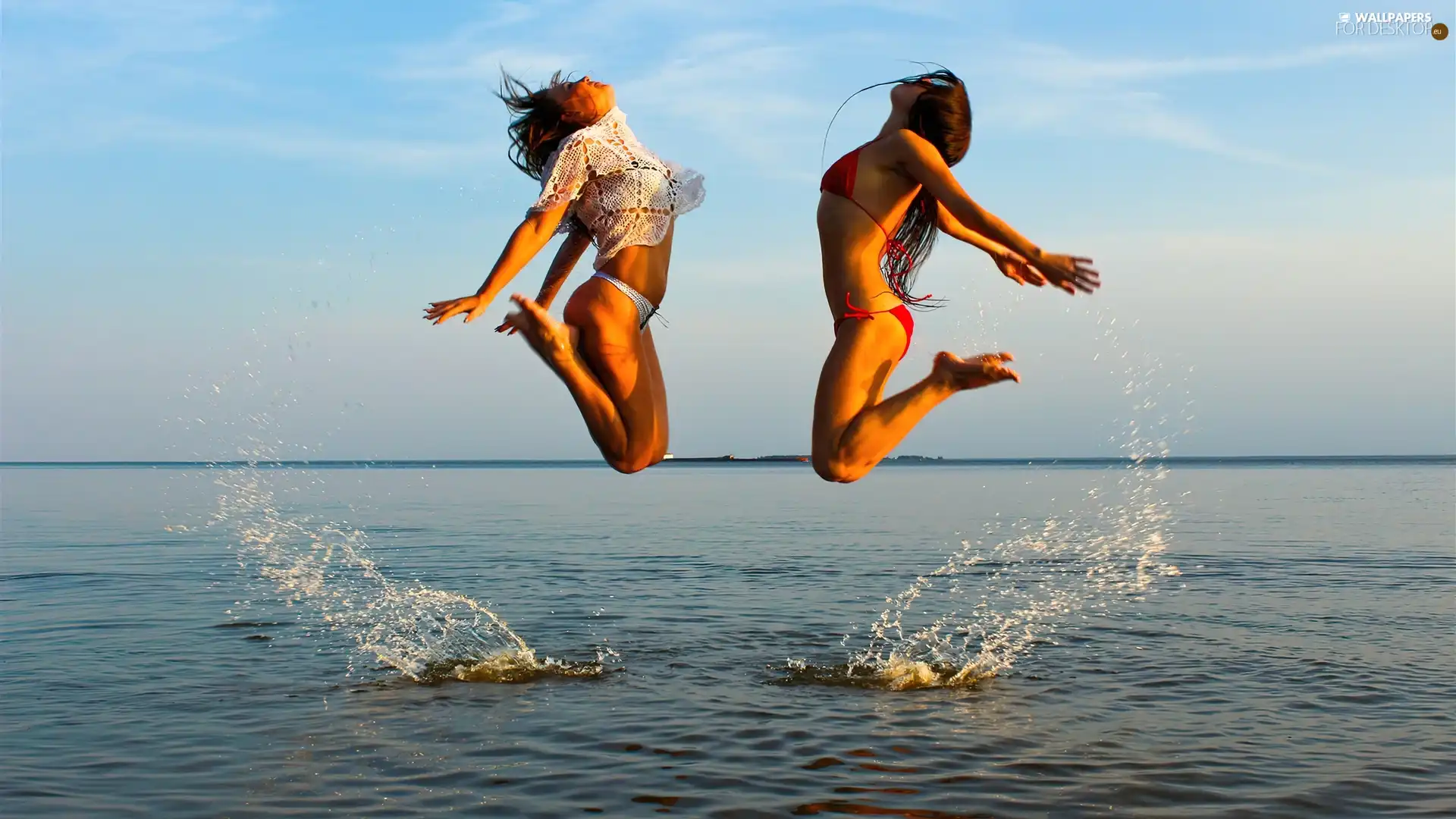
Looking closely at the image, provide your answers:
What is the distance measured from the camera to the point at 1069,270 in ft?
18.6

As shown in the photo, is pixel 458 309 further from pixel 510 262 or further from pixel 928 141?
pixel 928 141

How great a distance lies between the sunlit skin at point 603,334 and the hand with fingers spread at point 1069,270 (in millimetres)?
2110

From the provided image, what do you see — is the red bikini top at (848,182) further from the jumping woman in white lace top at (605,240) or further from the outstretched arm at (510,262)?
the outstretched arm at (510,262)

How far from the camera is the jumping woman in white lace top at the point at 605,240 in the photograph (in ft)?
20.8

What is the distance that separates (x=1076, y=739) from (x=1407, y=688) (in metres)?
3.02

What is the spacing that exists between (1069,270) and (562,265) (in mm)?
2862

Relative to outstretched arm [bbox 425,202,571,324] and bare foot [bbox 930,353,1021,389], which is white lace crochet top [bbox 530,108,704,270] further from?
bare foot [bbox 930,353,1021,389]

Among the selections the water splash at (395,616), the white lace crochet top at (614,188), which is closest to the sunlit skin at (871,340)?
the white lace crochet top at (614,188)

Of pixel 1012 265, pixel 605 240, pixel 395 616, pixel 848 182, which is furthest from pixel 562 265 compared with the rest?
pixel 395 616

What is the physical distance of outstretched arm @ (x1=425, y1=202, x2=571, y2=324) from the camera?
5.84 metres

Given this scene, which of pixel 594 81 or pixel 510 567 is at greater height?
pixel 594 81

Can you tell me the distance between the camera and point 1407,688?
343 inches

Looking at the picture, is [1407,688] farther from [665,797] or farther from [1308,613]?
[665,797]

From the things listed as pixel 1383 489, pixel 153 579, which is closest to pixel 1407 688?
pixel 153 579
